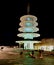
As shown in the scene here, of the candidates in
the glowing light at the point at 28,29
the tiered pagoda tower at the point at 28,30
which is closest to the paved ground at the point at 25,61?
the tiered pagoda tower at the point at 28,30

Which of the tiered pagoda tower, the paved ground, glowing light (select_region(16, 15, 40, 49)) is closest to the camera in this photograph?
the paved ground

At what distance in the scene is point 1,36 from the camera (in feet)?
374

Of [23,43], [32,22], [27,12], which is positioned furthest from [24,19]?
[27,12]

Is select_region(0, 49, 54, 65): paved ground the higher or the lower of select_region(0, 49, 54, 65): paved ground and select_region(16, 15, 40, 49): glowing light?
the lower

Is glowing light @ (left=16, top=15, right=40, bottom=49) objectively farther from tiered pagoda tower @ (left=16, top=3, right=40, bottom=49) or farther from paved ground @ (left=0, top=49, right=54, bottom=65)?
paved ground @ (left=0, top=49, right=54, bottom=65)

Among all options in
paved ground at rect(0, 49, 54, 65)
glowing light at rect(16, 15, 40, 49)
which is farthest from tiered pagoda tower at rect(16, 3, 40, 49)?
paved ground at rect(0, 49, 54, 65)

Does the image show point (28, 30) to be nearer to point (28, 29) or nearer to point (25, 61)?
point (28, 29)

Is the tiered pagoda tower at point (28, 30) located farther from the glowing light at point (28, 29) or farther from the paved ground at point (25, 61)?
the paved ground at point (25, 61)

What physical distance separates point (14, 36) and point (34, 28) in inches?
1513

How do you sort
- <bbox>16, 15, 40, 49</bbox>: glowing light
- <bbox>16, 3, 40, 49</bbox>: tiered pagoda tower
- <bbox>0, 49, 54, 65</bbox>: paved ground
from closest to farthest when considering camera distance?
<bbox>0, 49, 54, 65</bbox>: paved ground, <bbox>16, 3, 40, 49</bbox>: tiered pagoda tower, <bbox>16, 15, 40, 49</bbox>: glowing light

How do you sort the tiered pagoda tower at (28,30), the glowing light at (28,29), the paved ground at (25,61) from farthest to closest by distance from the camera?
the glowing light at (28,29) < the tiered pagoda tower at (28,30) < the paved ground at (25,61)

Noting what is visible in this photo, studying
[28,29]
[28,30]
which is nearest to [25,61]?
[28,30]

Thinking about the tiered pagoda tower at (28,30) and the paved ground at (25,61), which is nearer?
the paved ground at (25,61)

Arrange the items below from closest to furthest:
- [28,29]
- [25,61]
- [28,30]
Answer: [25,61], [28,30], [28,29]
